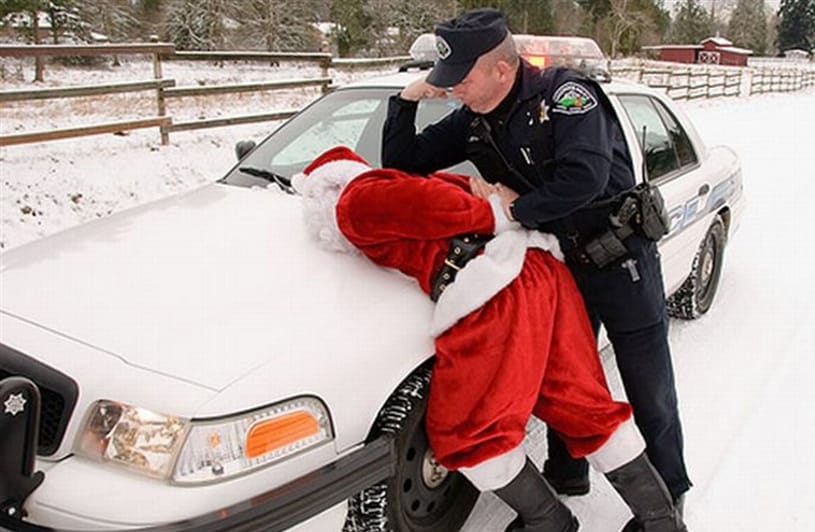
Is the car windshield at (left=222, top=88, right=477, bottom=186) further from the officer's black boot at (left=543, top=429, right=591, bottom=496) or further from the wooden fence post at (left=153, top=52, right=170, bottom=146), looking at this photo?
the wooden fence post at (left=153, top=52, right=170, bottom=146)

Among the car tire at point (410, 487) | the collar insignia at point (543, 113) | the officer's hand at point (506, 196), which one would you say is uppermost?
the collar insignia at point (543, 113)

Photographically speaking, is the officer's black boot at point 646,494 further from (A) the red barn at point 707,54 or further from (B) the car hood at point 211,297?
(A) the red barn at point 707,54

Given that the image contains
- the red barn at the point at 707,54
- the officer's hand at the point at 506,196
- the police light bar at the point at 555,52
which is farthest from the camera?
the red barn at the point at 707,54

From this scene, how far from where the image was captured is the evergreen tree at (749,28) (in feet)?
266

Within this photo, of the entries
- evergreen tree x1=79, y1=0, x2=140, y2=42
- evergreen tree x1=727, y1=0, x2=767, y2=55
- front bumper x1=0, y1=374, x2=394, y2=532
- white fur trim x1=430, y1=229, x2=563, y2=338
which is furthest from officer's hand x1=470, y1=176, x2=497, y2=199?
evergreen tree x1=727, y1=0, x2=767, y2=55

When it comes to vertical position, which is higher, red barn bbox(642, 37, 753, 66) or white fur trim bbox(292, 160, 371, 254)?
red barn bbox(642, 37, 753, 66)

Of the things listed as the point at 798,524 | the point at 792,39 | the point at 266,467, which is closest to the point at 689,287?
the point at 798,524

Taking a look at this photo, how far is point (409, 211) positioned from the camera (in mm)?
2211

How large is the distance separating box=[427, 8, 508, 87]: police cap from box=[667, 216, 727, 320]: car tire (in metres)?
2.68

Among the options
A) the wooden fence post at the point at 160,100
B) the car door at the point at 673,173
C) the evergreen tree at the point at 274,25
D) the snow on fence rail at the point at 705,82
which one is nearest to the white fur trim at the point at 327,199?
the car door at the point at 673,173

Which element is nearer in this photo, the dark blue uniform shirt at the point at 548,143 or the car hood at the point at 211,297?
the car hood at the point at 211,297

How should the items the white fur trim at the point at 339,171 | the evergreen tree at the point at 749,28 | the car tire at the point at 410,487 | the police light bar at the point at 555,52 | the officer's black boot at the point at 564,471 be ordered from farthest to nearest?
the evergreen tree at the point at 749,28 → the police light bar at the point at 555,52 → the officer's black boot at the point at 564,471 → the white fur trim at the point at 339,171 → the car tire at the point at 410,487

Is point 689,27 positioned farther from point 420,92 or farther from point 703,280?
point 420,92

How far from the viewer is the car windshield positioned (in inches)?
136
